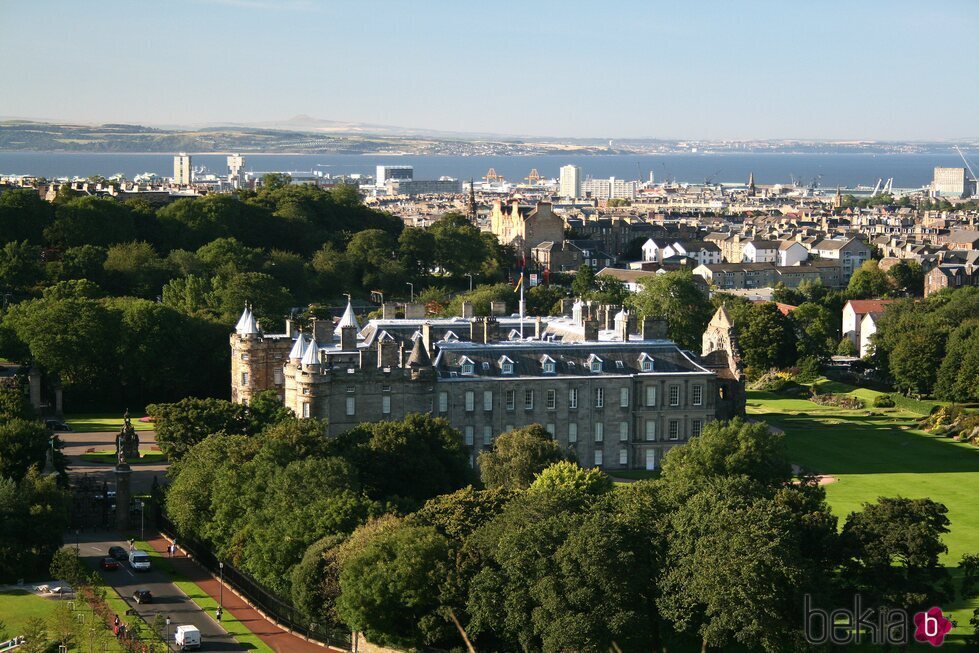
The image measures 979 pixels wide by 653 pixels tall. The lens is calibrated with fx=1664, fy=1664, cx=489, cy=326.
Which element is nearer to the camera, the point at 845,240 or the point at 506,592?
the point at 506,592

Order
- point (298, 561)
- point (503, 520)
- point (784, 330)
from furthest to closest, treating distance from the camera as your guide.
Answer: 1. point (784, 330)
2. point (298, 561)
3. point (503, 520)

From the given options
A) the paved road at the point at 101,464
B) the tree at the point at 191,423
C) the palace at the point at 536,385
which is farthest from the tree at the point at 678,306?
the tree at the point at 191,423

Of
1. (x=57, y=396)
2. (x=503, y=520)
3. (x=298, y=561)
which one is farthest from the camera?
(x=57, y=396)

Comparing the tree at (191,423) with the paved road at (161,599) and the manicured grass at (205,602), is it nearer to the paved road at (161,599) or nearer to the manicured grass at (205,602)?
the manicured grass at (205,602)

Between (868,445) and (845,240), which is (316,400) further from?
(845,240)

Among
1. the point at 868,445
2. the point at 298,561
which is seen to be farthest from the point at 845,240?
the point at 298,561

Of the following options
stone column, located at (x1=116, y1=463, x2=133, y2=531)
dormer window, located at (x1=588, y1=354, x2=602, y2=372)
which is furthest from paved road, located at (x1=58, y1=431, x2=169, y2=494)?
dormer window, located at (x1=588, y1=354, x2=602, y2=372)
